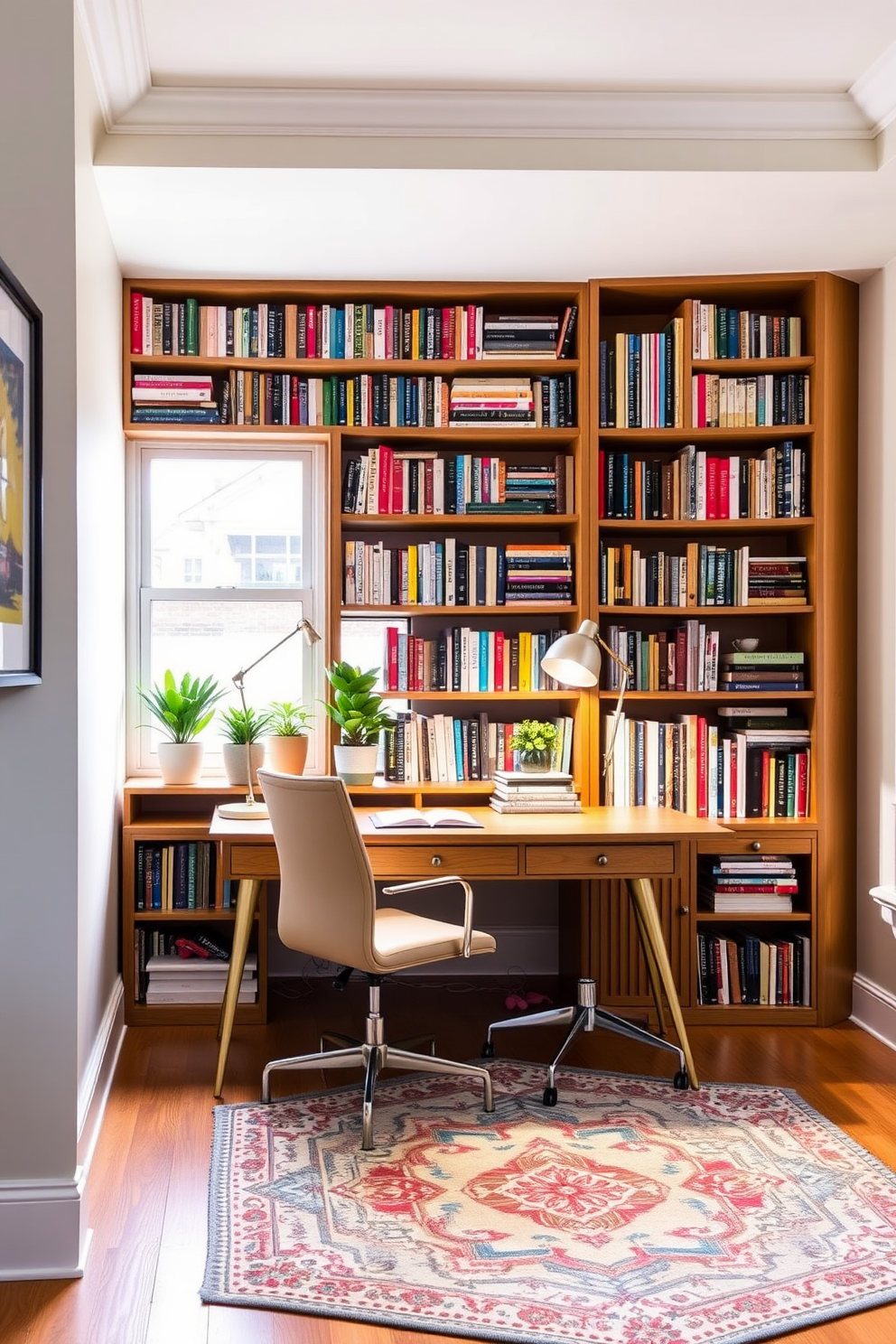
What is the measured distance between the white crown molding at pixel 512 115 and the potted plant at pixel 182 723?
1.68 metres

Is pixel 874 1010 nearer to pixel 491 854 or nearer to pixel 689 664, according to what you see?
pixel 689 664

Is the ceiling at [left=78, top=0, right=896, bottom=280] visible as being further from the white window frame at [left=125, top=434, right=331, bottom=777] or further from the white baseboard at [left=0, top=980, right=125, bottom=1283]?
the white baseboard at [left=0, top=980, right=125, bottom=1283]

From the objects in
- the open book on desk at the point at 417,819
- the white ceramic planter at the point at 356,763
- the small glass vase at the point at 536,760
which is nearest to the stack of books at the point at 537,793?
the small glass vase at the point at 536,760

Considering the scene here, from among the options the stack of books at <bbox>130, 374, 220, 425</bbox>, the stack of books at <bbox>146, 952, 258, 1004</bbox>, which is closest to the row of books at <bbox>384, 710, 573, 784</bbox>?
the stack of books at <bbox>146, 952, 258, 1004</bbox>

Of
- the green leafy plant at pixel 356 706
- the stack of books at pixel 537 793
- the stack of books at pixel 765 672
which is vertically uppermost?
the stack of books at pixel 765 672

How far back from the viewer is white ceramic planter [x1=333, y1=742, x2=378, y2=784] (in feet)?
12.1

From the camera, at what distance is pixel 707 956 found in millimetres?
3715

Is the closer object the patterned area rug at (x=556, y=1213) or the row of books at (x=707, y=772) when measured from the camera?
the patterned area rug at (x=556, y=1213)

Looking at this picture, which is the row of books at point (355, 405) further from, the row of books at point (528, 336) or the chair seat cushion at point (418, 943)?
the chair seat cushion at point (418, 943)

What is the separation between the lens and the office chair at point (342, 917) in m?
2.71

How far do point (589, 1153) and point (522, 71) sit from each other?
8.83 ft

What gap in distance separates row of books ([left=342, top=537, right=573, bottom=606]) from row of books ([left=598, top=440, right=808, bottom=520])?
280 millimetres

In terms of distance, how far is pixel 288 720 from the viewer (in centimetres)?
380

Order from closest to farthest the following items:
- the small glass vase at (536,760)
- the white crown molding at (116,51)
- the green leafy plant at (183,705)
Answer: the white crown molding at (116,51) → the small glass vase at (536,760) → the green leafy plant at (183,705)
